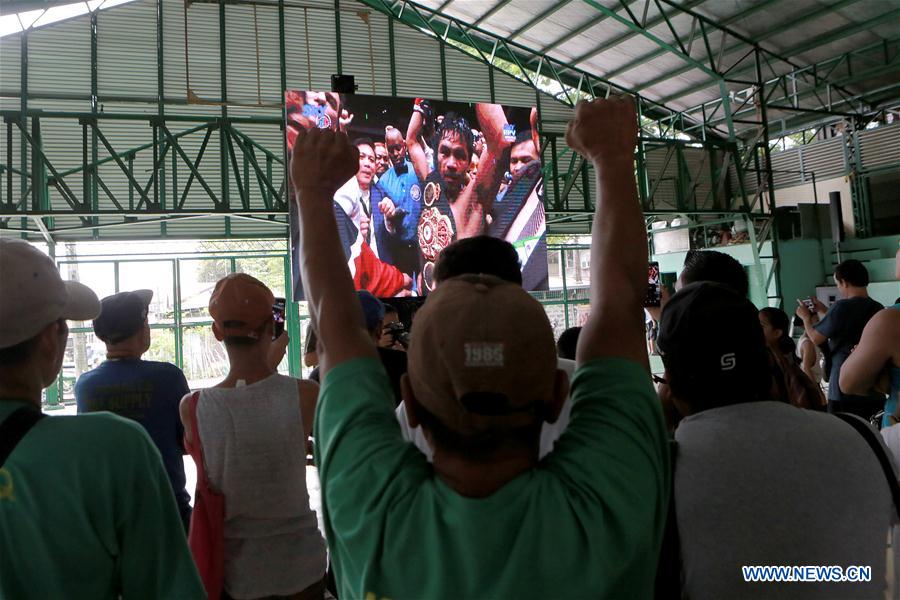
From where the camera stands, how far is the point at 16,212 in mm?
7219

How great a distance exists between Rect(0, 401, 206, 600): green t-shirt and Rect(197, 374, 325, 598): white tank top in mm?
798

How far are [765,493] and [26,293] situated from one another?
1507mm

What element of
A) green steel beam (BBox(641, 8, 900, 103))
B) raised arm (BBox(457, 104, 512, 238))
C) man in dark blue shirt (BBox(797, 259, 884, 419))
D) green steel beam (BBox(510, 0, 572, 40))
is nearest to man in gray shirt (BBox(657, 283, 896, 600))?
man in dark blue shirt (BBox(797, 259, 884, 419))

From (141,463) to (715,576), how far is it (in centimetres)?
116

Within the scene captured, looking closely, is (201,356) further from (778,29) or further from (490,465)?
(778,29)

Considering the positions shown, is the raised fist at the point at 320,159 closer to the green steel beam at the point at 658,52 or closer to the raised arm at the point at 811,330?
the raised arm at the point at 811,330

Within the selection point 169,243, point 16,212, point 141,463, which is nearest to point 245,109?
point 169,243

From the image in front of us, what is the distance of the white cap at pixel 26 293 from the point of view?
125 cm

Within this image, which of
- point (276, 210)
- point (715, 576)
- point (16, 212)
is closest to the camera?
point (715, 576)

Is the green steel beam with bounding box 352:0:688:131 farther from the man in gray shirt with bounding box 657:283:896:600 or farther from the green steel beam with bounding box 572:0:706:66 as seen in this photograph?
the man in gray shirt with bounding box 657:283:896:600

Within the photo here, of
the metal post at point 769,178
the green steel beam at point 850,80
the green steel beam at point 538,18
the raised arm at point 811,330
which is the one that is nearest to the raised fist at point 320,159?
the raised arm at point 811,330

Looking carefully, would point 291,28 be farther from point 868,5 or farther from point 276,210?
point 868,5

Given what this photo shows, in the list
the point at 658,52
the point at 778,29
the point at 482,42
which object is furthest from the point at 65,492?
the point at 778,29

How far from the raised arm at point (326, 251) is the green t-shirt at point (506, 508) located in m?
0.05
